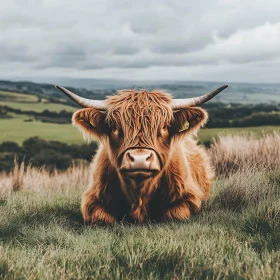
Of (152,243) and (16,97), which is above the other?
(152,243)

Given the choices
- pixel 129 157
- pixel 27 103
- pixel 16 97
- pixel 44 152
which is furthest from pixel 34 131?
pixel 129 157

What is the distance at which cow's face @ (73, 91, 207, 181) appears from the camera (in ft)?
11.8

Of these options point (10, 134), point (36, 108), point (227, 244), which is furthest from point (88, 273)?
point (36, 108)

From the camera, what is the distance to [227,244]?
308 cm

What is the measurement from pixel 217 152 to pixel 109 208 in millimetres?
4272

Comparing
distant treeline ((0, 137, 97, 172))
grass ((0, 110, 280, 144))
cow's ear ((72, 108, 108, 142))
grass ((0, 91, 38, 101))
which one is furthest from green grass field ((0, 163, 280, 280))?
grass ((0, 91, 38, 101))

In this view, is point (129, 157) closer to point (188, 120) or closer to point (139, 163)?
point (139, 163)

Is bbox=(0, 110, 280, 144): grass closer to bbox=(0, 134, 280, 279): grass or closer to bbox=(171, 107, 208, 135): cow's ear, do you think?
bbox=(0, 134, 280, 279): grass

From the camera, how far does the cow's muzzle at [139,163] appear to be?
3500mm

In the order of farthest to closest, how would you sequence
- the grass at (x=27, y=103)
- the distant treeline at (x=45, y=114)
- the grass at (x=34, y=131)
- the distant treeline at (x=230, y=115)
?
the grass at (x=27, y=103), the distant treeline at (x=45, y=114), the grass at (x=34, y=131), the distant treeline at (x=230, y=115)

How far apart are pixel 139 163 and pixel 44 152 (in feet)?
79.3

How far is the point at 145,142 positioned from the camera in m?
3.78

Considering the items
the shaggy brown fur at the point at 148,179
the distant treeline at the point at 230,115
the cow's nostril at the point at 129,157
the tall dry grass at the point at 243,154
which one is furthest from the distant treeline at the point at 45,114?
the cow's nostril at the point at 129,157

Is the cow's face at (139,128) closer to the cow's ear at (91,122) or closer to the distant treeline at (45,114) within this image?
the cow's ear at (91,122)
